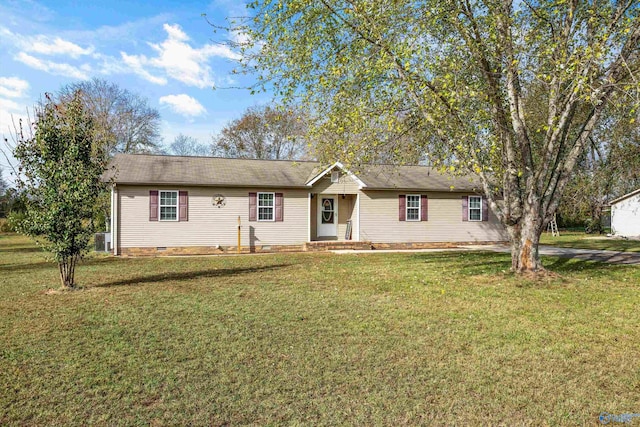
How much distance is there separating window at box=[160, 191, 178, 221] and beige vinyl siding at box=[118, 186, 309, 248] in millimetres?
179

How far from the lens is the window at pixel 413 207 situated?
18.3 metres

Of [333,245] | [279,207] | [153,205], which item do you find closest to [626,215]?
[333,245]

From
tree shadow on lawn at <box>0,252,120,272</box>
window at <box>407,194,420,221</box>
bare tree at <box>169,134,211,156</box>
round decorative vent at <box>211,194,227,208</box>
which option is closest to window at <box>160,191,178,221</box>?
round decorative vent at <box>211,194,227,208</box>

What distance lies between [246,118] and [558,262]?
3034 centimetres

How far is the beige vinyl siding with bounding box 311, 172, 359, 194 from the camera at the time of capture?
17.5 meters

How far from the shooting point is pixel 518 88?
31.4ft

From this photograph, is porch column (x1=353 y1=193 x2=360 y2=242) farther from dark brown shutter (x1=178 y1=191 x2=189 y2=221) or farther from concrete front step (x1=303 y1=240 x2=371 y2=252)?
dark brown shutter (x1=178 y1=191 x2=189 y2=221)

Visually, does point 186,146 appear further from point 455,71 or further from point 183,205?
point 455,71

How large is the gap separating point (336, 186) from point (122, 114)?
71.9ft

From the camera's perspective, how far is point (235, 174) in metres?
17.2

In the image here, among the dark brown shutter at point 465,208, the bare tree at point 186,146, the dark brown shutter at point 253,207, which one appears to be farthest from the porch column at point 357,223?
the bare tree at point 186,146

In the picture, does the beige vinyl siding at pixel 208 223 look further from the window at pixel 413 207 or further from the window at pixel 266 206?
the window at pixel 413 207

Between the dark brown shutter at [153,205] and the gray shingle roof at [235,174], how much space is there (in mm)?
500

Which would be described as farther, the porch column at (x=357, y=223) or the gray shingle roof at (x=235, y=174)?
the porch column at (x=357, y=223)
